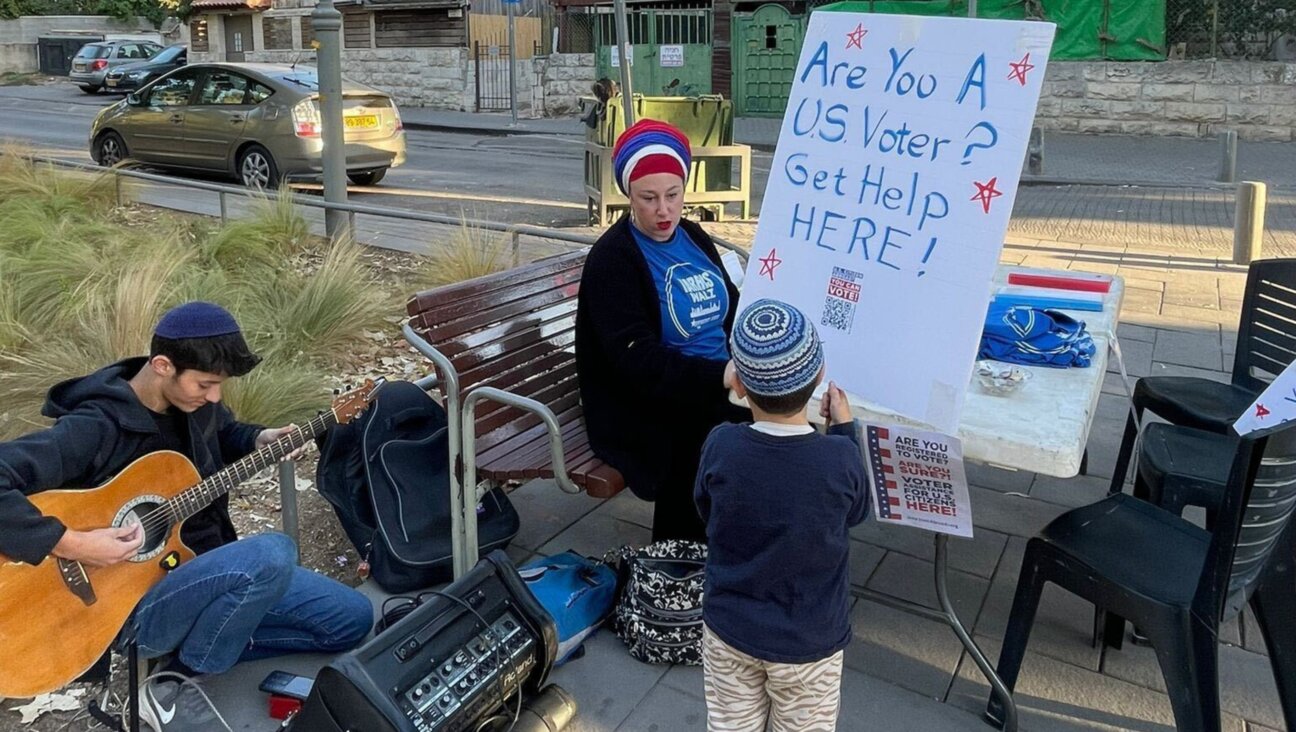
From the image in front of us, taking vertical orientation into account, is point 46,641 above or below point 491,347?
below

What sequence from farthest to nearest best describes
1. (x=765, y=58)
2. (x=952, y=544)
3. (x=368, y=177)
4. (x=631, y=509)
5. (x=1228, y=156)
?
(x=765, y=58) < (x=368, y=177) < (x=1228, y=156) < (x=631, y=509) < (x=952, y=544)

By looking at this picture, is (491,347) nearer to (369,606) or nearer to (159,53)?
(369,606)

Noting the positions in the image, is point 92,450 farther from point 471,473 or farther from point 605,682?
point 605,682

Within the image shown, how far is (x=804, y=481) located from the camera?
2129 millimetres

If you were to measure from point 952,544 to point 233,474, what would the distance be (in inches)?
97.9

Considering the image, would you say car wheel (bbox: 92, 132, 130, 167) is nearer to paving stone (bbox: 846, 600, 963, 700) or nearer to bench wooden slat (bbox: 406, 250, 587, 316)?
bench wooden slat (bbox: 406, 250, 587, 316)

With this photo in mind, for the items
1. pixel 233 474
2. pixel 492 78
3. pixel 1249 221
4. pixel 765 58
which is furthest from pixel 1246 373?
pixel 492 78

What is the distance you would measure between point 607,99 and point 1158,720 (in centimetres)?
876

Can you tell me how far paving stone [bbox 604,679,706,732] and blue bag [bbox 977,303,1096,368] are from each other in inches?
55.5

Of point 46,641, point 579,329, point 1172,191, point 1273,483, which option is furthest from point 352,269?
point 1172,191

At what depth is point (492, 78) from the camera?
2452 cm

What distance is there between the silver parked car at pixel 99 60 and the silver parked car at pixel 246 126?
1882 centimetres

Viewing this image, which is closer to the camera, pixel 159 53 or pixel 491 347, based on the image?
pixel 491 347

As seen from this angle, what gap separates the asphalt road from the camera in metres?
11.1
